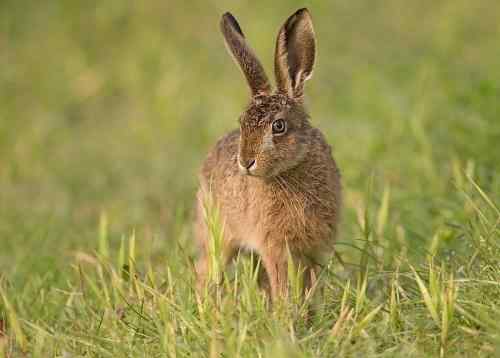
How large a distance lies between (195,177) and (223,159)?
250 cm

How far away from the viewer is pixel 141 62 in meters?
9.59

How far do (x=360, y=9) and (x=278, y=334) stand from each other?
7.44 meters

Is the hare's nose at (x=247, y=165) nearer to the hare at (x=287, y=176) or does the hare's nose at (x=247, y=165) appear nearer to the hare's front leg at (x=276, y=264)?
the hare at (x=287, y=176)

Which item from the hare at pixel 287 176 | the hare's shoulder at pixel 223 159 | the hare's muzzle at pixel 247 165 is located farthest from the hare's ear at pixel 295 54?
the hare's muzzle at pixel 247 165

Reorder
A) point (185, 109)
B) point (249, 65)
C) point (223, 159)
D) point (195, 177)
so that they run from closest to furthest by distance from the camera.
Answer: point (249, 65), point (223, 159), point (195, 177), point (185, 109)

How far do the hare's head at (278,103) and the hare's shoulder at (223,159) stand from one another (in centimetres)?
35

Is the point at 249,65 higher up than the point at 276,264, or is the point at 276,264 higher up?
the point at 249,65

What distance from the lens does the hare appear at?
3963mm

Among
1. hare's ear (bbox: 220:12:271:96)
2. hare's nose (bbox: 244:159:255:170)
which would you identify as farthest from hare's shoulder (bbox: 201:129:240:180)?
hare's nose (bbox: 244:159:255:170)

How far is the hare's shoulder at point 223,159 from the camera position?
4.40 m

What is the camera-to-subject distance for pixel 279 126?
393 cm

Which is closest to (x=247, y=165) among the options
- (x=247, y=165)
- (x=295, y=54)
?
(x=247, y=165)

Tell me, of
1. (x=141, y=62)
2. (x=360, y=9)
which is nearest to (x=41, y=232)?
(x=141, y=62)

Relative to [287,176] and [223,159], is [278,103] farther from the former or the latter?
[223,159]
